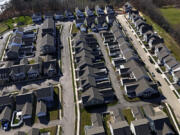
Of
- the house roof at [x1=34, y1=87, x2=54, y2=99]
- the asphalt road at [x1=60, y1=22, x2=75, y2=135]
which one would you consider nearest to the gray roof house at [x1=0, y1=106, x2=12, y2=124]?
the house roof at [x1=34, y1=87, x2=54, y2=99]

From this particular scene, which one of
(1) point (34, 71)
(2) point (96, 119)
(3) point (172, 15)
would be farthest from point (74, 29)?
(3) point (172, 15)

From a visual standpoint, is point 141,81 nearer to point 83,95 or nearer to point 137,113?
point 137,113

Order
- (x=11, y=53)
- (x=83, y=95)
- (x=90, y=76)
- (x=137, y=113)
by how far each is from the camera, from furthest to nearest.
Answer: (x=11, y=53) → (x=90, y=76) → (x=83, y=95) → (x=137, y=113)

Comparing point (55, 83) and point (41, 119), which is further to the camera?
point (55, 83)

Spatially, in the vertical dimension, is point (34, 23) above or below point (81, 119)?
above

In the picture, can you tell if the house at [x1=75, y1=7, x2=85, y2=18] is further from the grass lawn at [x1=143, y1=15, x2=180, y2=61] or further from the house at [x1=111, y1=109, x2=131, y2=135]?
the house at [x1=111, y1=109, x2=131, y2=135]

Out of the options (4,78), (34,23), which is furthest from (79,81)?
(34,23)
